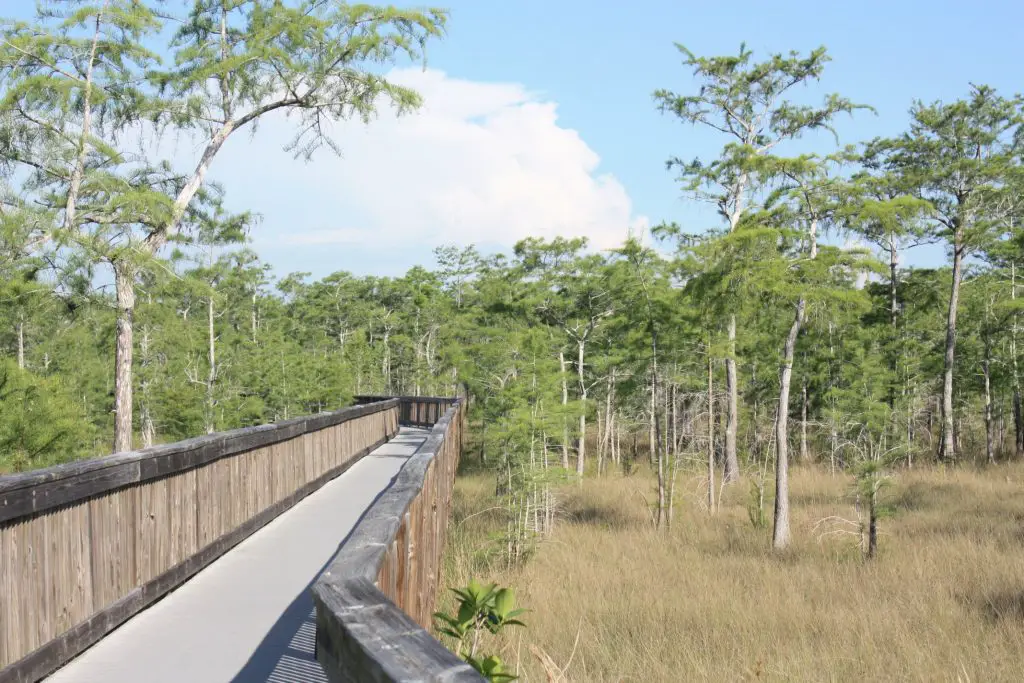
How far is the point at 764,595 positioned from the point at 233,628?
9594mm

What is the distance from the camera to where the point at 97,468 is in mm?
5219

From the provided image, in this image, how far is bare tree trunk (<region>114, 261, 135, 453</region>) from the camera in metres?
20.5

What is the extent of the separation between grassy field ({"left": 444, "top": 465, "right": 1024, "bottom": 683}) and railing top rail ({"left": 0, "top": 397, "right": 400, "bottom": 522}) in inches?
113

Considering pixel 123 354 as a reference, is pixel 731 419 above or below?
below

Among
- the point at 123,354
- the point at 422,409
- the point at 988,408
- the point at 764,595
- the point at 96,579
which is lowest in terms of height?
the point at 764,595

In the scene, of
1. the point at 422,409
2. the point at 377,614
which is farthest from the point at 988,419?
the point at 377,614

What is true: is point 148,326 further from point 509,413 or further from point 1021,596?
point 1021,596

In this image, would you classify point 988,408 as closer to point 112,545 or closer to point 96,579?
point 112,545

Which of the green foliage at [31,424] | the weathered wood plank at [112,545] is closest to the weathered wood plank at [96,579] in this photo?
the weathered wood plank at [112,545]

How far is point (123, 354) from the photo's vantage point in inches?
825

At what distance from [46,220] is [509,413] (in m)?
11.9

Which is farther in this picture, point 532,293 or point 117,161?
point 532,293

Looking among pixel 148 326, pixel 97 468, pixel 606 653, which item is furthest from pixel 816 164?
pixel 148 326

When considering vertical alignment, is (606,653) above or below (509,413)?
below
